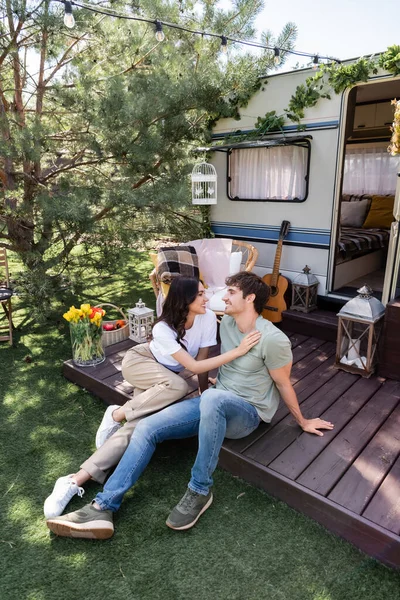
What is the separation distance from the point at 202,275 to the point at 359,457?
294 centimetres

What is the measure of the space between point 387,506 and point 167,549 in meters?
1.06

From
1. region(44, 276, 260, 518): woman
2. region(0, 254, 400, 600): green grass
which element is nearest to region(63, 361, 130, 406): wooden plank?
region(0, 254, 400, 600): green grass

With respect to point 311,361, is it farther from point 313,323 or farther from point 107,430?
point 107,430

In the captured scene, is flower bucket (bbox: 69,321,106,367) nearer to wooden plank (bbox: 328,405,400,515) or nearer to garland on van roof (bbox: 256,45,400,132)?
wooden plank (bbox: 328,405,400,515)

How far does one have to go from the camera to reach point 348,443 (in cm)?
256

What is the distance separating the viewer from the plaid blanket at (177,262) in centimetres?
445

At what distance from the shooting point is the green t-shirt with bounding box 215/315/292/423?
2.27m

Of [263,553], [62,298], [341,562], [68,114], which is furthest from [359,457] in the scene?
[68,114]

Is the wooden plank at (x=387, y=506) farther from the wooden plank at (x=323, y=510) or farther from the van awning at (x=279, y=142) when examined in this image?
the van awning at (x=279, y=142)

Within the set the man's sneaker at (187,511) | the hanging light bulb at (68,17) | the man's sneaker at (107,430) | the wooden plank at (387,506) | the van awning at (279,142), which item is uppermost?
the hanging light bulb at (68,17)

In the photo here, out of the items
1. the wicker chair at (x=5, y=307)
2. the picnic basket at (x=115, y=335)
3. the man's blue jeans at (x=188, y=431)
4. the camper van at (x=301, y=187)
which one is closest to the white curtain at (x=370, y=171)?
the camper van at (x=301, y=187)

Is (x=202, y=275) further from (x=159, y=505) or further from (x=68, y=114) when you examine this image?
(x=159, y=505)

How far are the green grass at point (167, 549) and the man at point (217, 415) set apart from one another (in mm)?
108

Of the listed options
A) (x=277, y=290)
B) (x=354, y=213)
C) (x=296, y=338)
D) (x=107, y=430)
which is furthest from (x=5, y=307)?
(x=354, y=213)
